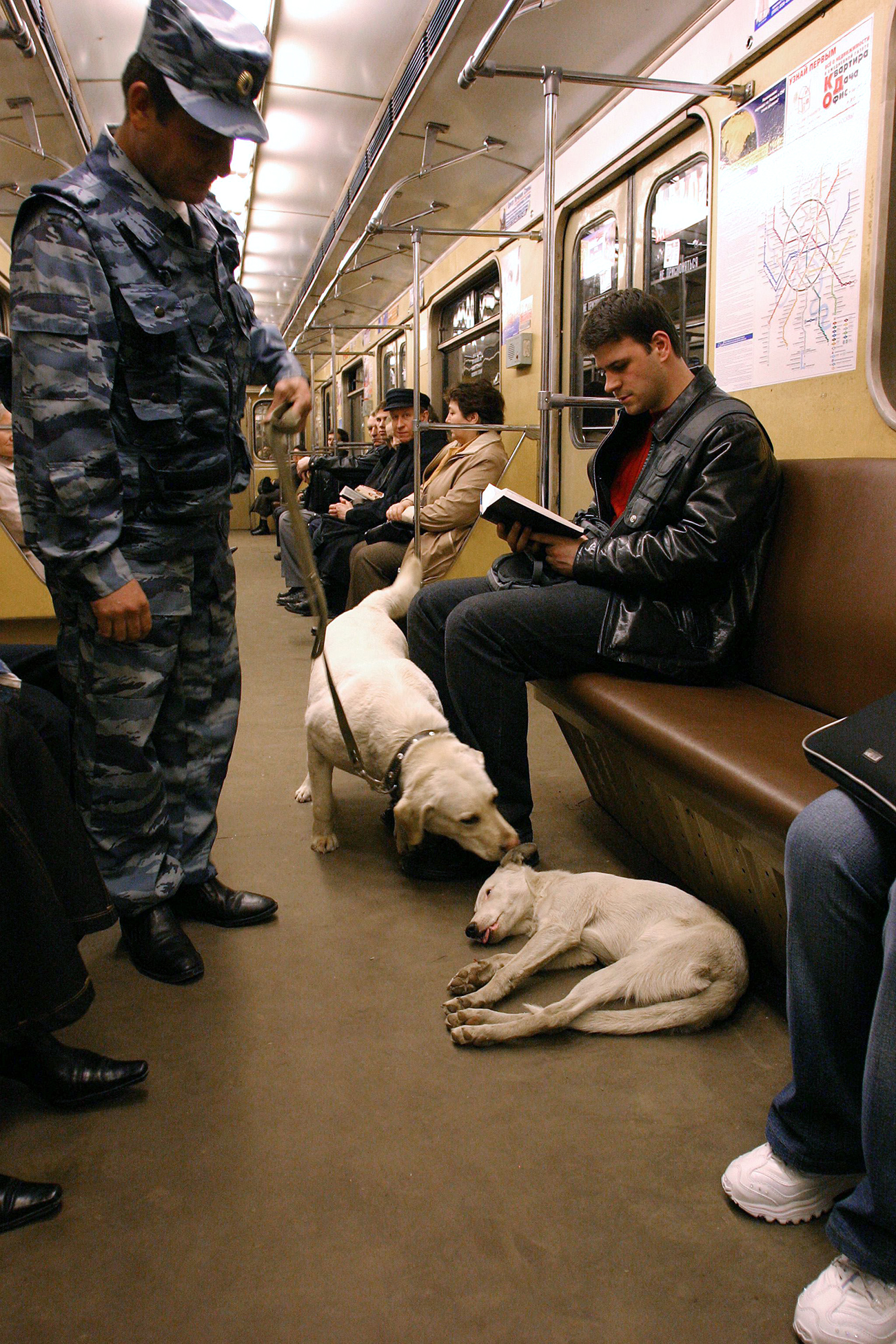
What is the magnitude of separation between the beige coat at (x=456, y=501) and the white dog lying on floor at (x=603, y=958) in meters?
2.70

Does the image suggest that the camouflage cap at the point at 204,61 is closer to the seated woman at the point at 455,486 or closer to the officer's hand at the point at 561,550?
the officer's hand at the point at 561,550

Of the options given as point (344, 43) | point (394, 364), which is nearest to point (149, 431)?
point (344, 43)

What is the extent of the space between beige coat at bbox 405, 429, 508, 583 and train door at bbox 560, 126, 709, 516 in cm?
53

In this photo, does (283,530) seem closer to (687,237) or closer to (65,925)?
(687,237)

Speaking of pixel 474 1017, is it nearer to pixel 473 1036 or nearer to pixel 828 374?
pixel 473 1036

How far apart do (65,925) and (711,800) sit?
1.25m

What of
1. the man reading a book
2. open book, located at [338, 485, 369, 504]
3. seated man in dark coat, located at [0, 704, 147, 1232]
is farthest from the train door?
seated man in dark coat, located at [0, 704, 147, 1232]

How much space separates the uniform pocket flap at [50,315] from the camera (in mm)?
1615

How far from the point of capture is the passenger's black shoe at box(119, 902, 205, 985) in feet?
6.40

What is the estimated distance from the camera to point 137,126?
1708mm

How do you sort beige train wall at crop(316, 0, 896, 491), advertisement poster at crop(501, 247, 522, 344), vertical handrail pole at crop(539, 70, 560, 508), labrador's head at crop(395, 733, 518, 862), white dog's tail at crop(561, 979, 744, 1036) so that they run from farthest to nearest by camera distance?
advertisement poster at crop(501, 247, 522, 344)
vertical handrail pole at crop(539, 70, 560, 508)
beige train wall at crop(316, 0, 896, 491)
labrador's head at crop(395, 733, 518, 862)
white dog's tail at crop(561, 979, 744, 1036)

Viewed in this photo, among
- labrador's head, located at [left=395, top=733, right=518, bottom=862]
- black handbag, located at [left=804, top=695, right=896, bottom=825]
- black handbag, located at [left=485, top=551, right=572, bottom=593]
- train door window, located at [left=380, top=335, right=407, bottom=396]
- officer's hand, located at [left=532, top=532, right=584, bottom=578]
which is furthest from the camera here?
train door window, located at [left=380, top=335, right=407, bottom=396]

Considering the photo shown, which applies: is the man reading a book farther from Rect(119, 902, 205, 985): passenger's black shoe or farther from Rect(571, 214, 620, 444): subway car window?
Rect(571, 214, 620, 444): subway car window

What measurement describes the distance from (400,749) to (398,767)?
6 cm
